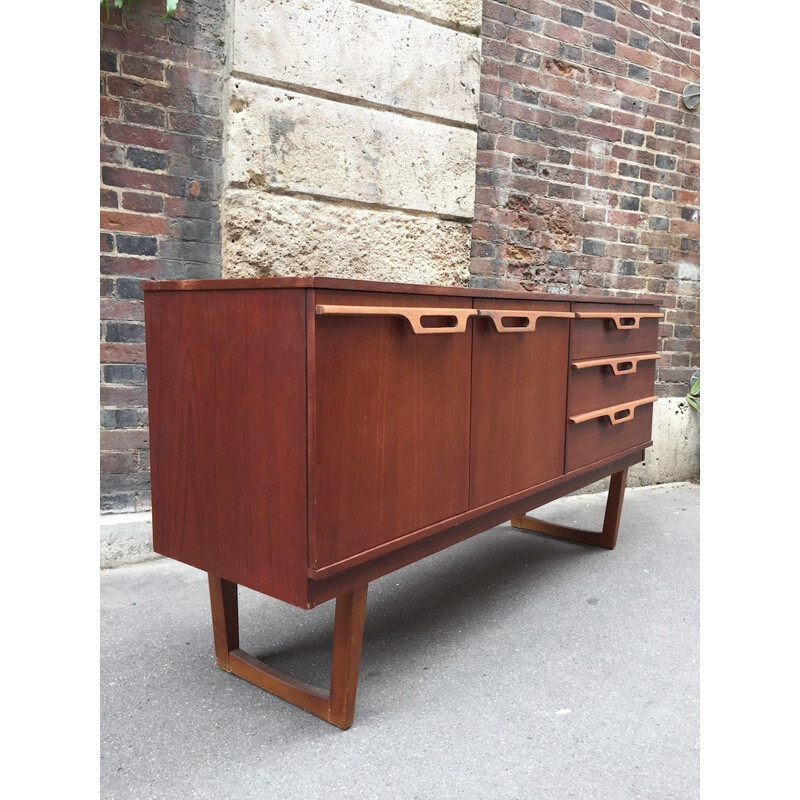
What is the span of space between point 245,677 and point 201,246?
1.44m

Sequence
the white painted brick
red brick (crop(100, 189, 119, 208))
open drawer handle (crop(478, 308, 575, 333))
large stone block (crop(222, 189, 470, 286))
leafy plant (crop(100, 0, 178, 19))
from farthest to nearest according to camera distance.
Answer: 1. the white painted brick
2. large stone block (crop(222, 189, 470, 286))
3. red brick (crop(100, 189, 119, 208))
4. leafy plant (crop(100, 0, 178, 19))
5. open drawer handle (crop(478, 308, 575, 333))

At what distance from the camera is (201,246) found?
241 centimetres

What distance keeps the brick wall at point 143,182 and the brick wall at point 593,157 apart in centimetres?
120

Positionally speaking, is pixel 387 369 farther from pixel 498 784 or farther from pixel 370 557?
pixel 498 784

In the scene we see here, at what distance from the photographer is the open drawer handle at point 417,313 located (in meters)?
1.30

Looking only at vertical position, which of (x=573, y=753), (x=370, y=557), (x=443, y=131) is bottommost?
(x=573, y=753)

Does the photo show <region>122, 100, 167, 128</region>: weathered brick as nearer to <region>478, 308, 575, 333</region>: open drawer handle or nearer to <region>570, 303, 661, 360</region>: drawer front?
<region>478, 308, 575, 333</region>: open drawer handle

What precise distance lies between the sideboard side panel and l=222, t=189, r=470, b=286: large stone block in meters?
0.80

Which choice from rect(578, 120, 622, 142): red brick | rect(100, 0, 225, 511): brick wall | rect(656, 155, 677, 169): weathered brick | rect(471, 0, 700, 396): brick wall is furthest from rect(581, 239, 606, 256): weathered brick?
rect(100, 0, 225, 511): brick wall

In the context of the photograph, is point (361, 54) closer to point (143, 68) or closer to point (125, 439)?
point (143, 68)

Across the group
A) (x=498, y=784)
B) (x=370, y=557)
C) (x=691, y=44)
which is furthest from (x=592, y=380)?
(x=691, y=44)

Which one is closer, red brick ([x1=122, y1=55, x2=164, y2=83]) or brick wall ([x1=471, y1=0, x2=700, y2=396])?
red brick ([x1=122, y1=55, x2=164, y2=83])

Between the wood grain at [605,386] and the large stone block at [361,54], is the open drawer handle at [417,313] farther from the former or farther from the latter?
the large stone block at [361,54]

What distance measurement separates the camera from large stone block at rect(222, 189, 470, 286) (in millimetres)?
2340
